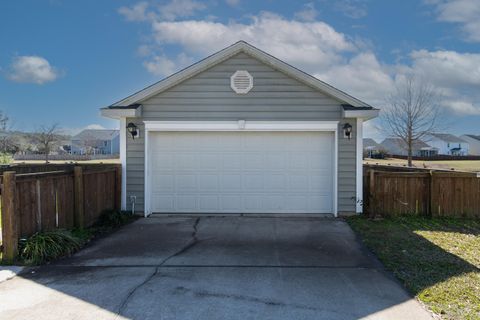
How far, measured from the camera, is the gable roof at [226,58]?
29.0 ft

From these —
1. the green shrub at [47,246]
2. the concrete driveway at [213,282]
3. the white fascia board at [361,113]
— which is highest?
the white fascia board at [361,113]

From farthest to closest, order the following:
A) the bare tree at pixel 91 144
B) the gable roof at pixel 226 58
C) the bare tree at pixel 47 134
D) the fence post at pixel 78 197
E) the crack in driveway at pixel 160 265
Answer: the bare tree at pixel 91 144
the bare tree at pixel 47 134
the gable roof at pixel 226 58
the fence post at pixel 78 197
the crack in driveway at pixel 160 265

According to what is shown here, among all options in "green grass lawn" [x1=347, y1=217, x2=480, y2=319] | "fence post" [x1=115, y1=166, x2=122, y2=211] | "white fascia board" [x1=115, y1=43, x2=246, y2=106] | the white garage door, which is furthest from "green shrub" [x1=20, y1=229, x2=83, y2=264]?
"green grass lawn" [x1=347, y1=217, x2=480, y2=319]

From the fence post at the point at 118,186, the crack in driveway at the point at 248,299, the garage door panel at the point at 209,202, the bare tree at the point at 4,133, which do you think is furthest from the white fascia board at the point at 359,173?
the bare tree at the point at 4,133

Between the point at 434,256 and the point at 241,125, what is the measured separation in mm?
5216

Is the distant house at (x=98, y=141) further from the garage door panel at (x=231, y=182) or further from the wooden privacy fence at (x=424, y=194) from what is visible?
the wooden privacy fence at (x=424, y=194)

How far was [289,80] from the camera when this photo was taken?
29.8 ft

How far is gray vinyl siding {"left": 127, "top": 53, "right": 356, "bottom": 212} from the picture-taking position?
29.8 feet

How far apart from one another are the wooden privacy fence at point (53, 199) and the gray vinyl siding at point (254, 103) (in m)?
1.85

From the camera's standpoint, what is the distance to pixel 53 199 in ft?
21.1

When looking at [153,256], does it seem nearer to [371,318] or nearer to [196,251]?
[196,251]

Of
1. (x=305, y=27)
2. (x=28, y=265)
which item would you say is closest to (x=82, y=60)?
(x=305, y=27)

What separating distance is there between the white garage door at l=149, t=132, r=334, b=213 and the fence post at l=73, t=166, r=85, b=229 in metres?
2.23

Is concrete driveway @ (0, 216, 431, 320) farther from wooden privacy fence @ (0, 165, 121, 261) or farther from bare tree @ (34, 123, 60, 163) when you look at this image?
bare tree @ (34, 123, 60, 163)
